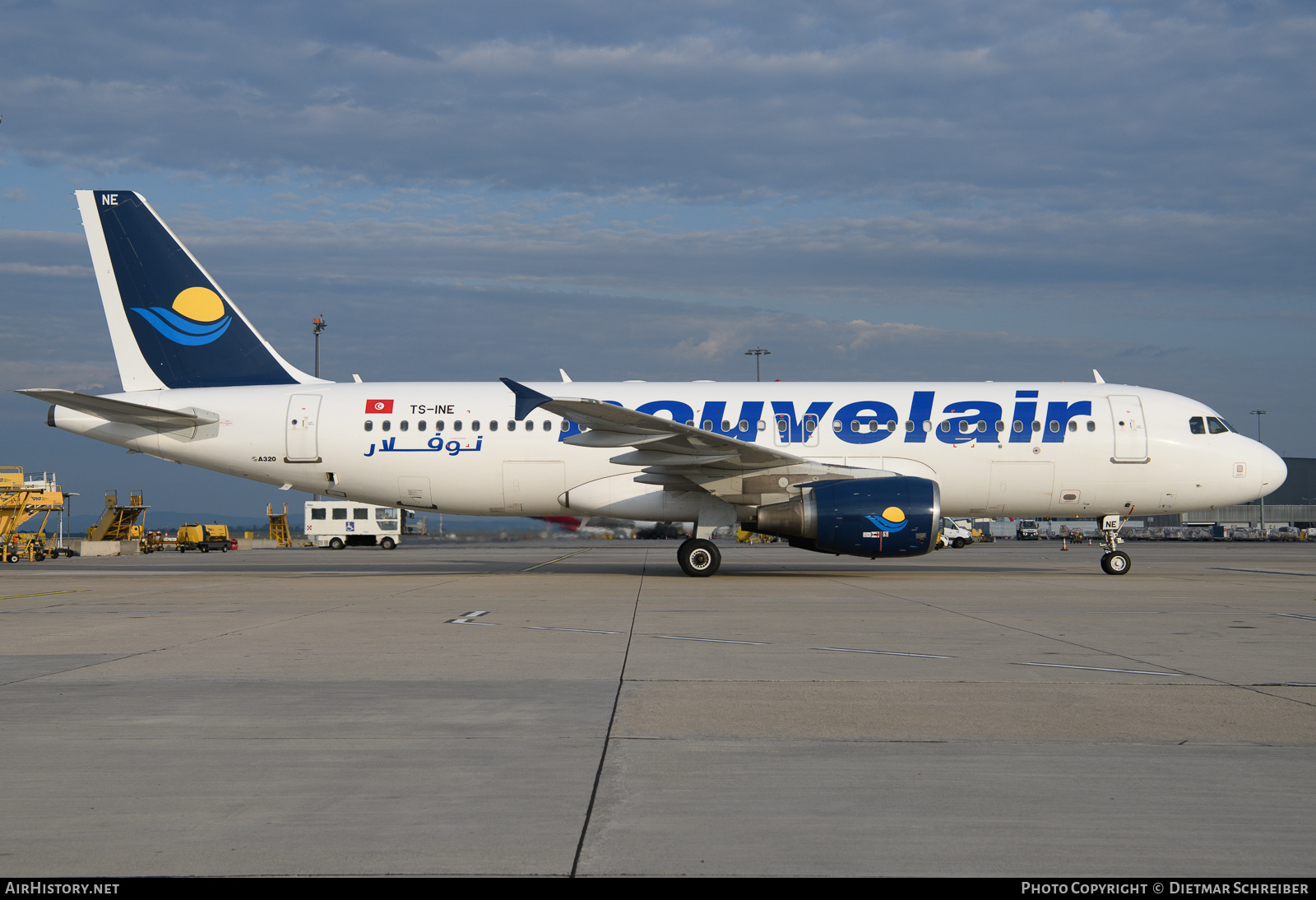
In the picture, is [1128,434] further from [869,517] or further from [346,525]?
[346,525]

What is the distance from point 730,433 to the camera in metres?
19.6

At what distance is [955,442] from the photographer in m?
19.5

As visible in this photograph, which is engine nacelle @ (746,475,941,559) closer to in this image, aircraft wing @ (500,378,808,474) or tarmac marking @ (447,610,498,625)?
aircraft wing @ (500,378,808,474)

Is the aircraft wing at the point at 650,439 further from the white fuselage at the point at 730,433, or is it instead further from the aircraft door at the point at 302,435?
the aircraft door at the point at 302,435

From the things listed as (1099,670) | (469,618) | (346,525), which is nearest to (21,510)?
(346,525)

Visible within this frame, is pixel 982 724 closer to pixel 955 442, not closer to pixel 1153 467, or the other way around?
pixel 955 442

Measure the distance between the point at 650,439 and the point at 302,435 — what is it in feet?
24.4

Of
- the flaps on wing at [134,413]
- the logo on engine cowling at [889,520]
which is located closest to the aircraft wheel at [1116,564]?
the logo on engine cowling at [889,520]

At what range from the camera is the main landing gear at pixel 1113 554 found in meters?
20.3

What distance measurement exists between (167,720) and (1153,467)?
63.1 feet

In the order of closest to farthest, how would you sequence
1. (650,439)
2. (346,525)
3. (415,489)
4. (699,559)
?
(650,439), (699,559), (415,489), (346,525)

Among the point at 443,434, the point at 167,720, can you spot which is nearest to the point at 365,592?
the point at 443,434

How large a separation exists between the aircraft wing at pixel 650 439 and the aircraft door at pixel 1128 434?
678cm

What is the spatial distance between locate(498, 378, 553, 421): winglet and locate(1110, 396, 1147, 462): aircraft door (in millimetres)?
11569
